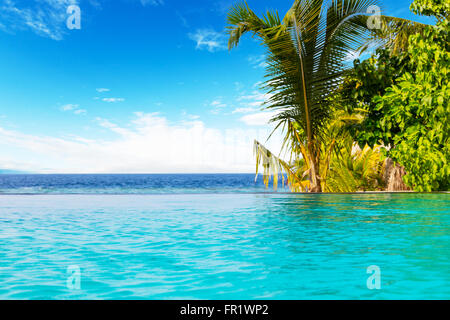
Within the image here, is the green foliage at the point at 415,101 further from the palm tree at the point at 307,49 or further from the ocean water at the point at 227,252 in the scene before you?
the ocean water at the point at 227,252

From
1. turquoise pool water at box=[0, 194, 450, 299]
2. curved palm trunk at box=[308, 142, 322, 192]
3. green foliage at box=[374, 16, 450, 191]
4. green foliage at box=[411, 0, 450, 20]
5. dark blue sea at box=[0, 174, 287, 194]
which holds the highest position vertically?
green foliage at box=[411, 0, 450, 20]

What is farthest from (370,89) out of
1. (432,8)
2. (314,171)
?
(314,171)

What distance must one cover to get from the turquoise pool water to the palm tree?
3749mm

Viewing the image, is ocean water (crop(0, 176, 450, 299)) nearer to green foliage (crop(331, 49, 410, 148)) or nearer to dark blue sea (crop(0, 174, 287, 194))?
green foliage (crop(331, 49, 410, 148))

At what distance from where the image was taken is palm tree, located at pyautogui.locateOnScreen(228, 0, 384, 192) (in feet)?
35.0

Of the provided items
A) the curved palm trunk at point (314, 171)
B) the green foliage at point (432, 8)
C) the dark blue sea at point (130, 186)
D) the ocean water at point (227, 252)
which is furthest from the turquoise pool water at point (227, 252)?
the green foliage at point (432, 8)

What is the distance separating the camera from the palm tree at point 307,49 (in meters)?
10.7

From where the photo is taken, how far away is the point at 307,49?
10.8 meters

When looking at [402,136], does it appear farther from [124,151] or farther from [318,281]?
[124,151]

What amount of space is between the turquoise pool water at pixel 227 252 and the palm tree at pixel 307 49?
3749 millimetres

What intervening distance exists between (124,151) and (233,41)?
2670 inches

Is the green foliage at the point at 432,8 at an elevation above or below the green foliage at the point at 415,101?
above

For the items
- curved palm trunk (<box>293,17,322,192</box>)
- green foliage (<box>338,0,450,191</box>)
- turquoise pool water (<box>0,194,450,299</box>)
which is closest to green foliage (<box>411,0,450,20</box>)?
green foliage (<box>338,0,450,191</box>)
